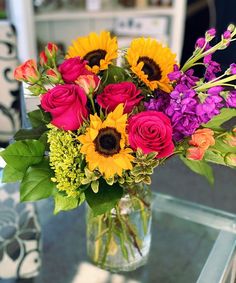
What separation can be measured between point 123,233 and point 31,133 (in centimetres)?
29

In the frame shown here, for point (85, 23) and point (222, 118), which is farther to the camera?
point (85, 23)

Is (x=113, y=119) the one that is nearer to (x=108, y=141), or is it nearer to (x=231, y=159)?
(x=108, y=141)

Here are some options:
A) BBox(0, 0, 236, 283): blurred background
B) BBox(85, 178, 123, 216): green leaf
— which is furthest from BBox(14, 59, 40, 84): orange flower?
BBox(0, 0, 236, 283): blurred background

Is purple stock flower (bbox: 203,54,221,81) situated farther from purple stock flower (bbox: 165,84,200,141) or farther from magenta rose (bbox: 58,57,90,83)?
magenta rose (bbox: 58,57,90,83)

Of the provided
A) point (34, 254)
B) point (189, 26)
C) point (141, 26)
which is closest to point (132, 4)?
point (141, 26)

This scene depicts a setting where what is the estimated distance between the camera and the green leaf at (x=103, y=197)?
0.69 meters

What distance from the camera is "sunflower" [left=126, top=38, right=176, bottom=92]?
718 millimetres

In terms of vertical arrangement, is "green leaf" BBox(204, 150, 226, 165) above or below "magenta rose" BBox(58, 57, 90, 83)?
below

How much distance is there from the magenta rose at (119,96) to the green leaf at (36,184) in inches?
6.2

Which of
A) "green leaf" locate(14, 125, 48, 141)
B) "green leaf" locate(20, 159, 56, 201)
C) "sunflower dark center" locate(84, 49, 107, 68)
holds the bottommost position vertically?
"green leaf" locate(20, 159, 56, 201)

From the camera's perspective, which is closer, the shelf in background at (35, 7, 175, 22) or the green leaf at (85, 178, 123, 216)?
the green leaf at (85, 178, 123, 216)

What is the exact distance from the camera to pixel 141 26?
7.59ft

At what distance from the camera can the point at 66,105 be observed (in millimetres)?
633

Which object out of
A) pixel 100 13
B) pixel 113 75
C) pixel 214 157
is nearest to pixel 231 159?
pixel 214 157
